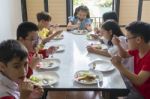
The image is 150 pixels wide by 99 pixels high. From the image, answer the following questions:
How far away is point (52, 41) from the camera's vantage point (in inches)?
106

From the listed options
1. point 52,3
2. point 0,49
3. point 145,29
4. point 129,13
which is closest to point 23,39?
point 0,49

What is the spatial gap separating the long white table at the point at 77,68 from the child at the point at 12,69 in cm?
34

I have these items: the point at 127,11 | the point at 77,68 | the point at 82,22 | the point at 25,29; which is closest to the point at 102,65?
the point at 77,68

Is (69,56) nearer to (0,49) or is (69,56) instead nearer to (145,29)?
(145,29)

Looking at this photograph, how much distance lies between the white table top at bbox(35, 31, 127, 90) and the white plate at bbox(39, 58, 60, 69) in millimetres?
40

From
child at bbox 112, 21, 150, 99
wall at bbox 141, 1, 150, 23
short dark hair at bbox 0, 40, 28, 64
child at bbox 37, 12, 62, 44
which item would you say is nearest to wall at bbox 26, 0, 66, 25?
child at bbox 37, 12, 62, 44

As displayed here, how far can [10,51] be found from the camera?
1.24 meters

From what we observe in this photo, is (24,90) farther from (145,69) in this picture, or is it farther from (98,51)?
(98,51)

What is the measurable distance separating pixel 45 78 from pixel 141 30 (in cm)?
81

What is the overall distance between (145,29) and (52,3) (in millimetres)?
2646

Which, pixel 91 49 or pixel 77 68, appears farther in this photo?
pixel 91 49

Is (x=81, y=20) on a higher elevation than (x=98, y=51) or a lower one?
A: higher

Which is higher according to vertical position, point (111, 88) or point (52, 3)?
point (52, 3)

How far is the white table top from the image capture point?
1607mm
